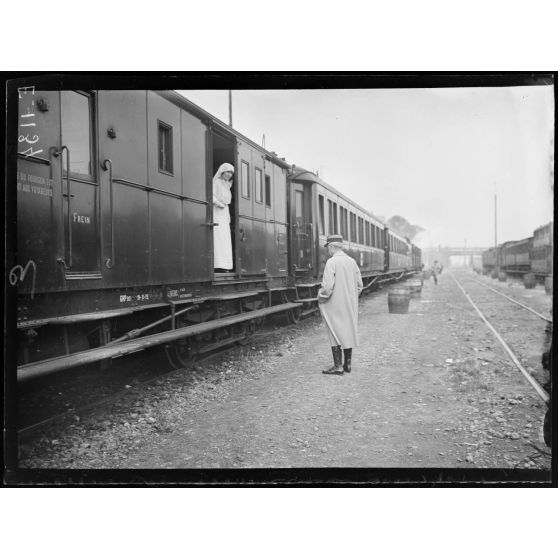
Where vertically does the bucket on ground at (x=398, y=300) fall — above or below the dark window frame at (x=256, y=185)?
below

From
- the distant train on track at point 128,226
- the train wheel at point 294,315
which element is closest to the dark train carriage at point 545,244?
the distant train on track at point 128,226

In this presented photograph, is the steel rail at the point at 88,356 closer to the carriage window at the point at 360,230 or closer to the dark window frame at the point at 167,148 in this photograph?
the dark window frame at the point at 167,148

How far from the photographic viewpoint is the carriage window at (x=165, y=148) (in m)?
4.98

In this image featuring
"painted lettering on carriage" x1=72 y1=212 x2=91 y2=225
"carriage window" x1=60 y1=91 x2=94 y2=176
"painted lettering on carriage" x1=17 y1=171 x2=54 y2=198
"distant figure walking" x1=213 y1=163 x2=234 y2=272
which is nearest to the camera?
"painted lettering on carriage" x1=17 y1=171 x2=54 y2=198

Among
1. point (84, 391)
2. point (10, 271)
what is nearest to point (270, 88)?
point (10, 271)

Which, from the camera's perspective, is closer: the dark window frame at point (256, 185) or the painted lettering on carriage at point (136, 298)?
the painted lettering on carriage at point (136, 298)

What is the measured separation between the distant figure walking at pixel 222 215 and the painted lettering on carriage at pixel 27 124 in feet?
8.93

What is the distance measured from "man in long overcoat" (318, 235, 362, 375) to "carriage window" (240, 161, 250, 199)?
2.43 metres

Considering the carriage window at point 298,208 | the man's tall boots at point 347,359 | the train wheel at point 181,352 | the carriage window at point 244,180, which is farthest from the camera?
the carriage window at point 298,208

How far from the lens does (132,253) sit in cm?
450

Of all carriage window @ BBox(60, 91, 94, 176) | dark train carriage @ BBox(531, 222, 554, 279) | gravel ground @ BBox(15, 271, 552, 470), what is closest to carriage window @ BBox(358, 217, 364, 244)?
gravel ground @ BBox(15, 271, 552, 470)

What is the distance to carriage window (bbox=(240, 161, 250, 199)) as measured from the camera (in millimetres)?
6677

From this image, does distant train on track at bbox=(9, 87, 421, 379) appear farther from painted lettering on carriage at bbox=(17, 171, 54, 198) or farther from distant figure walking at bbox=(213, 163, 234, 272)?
distant figure walking at bbox=(213, 163, 234, 272)

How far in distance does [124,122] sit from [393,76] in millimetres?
2473
